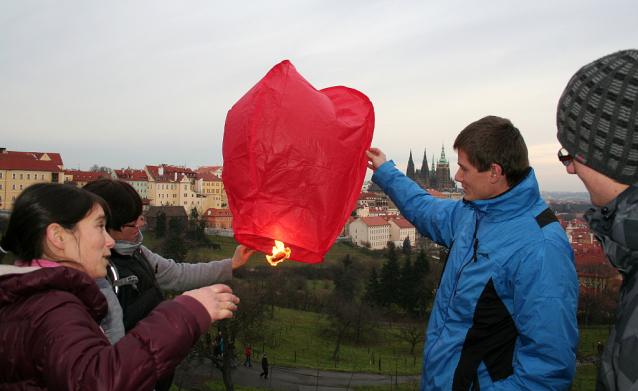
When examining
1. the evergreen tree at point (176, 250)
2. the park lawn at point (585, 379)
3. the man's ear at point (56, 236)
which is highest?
the man's ear at point (56, 236)

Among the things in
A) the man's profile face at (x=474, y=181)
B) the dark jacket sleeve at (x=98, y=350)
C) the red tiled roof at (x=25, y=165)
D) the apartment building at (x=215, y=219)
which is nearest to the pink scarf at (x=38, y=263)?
the dark jacket sleeve at (x=98, y=350)

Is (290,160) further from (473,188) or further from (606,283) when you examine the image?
(606,283)

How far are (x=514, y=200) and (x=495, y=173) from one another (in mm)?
159

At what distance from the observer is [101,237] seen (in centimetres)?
155

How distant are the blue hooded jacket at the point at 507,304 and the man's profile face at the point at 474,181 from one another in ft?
0.23

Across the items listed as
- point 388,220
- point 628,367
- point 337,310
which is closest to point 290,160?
point 628,367

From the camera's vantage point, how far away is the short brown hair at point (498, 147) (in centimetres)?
Answer: 190

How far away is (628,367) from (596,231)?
0.38 meters

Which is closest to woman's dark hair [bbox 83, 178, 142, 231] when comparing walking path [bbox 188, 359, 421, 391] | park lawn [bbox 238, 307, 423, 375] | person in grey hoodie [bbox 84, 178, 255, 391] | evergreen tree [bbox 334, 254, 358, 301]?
→ person in grey hoodie [bbox 84, 178, 255, 391]

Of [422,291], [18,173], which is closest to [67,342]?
[422,291]

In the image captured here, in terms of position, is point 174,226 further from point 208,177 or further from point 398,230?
point 398,230

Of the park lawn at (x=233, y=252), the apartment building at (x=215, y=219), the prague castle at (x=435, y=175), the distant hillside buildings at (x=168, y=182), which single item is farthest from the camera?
the prague castle at (x=435, y=175)

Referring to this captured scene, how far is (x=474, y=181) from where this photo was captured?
6.49 ft

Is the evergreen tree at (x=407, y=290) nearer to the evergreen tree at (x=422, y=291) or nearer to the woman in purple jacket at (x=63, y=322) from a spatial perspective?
the evergreen tree at (x=422, y=291)
